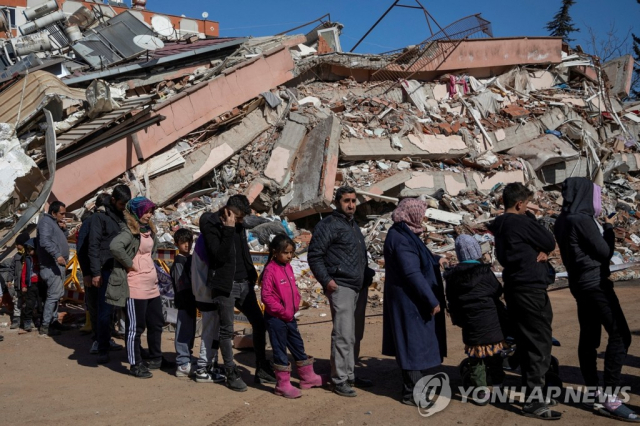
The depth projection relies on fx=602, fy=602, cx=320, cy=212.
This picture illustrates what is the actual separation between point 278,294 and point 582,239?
237cm

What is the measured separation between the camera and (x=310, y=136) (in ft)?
44.7

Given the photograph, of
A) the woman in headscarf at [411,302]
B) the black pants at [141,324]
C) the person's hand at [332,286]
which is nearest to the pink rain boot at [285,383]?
the person's hand at [332,286]

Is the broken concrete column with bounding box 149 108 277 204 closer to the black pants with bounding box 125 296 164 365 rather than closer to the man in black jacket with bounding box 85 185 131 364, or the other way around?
the man in black jacket with bounding box 85 185 131 364

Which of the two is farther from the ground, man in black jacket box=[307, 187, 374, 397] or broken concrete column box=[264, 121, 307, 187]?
broken concrete column box=[264, 121, 307, 187]

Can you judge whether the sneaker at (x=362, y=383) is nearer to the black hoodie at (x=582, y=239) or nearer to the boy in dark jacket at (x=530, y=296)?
the boy in dark jacket at (x=530, y=296)

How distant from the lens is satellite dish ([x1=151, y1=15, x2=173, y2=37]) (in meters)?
21.0

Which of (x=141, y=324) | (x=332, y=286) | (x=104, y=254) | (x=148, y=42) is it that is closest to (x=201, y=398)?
(x=141, y=324)

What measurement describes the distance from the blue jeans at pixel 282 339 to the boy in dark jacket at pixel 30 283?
3.83 metres

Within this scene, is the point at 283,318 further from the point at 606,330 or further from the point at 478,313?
the point at 606,330

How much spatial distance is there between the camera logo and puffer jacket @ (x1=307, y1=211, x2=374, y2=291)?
93 cm

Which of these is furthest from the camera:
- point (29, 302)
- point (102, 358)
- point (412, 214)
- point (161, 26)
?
point (161, 26)

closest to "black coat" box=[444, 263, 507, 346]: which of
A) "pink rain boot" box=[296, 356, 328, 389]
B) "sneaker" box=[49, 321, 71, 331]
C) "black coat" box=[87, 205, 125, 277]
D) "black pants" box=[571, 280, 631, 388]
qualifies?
"black pants" box=[571, 280, 631, 388]

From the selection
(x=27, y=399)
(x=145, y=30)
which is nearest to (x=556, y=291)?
(x=27, y=399)

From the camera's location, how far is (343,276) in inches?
193
